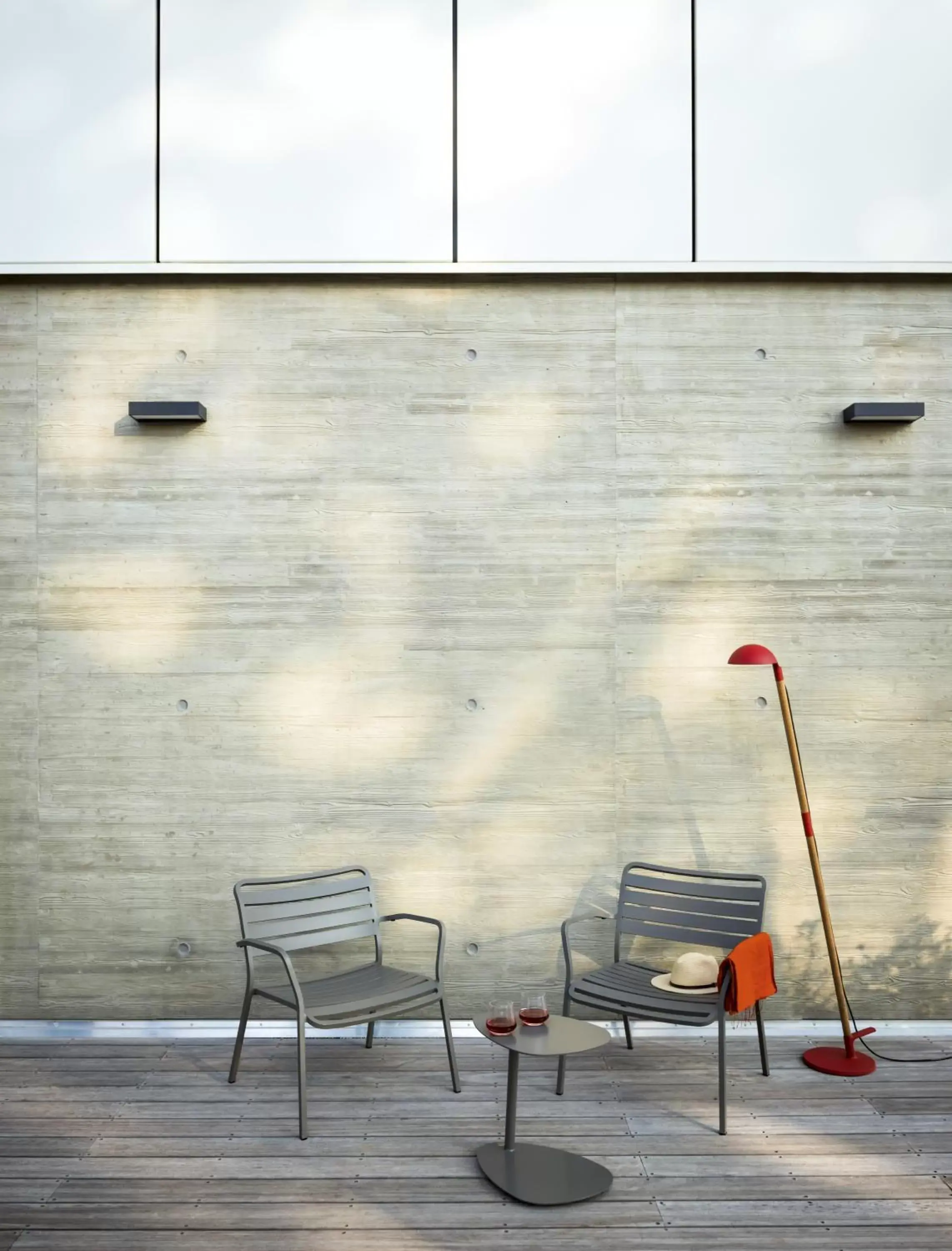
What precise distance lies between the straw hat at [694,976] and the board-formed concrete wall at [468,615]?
67 centimetres

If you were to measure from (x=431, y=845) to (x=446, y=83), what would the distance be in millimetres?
3500

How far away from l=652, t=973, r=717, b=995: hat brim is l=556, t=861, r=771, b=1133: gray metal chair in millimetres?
15

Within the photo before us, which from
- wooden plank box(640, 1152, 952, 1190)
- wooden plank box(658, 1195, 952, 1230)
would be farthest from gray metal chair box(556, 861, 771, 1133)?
wooden plank box(658, 1195, 952, 1230)

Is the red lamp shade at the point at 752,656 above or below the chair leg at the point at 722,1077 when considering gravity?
above

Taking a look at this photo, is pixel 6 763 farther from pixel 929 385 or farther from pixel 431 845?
pixel 929 385

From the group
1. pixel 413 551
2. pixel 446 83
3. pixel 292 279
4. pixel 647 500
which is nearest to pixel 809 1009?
pixel 647 500

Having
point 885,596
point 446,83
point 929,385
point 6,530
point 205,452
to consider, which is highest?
point 446,83

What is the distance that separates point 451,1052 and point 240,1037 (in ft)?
2.80

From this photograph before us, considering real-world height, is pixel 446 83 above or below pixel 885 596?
above

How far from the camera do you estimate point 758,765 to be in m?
4.59

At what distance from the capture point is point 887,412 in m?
4.50

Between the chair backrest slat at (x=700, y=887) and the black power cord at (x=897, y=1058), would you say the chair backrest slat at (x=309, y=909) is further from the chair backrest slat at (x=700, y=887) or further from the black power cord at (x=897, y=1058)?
the black power cord at (x=897, y=1058)

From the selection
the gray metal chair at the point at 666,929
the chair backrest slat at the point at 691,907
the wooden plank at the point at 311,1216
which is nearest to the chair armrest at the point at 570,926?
the gray metal chair at the point at 666,929

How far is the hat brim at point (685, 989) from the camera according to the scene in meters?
3.84
